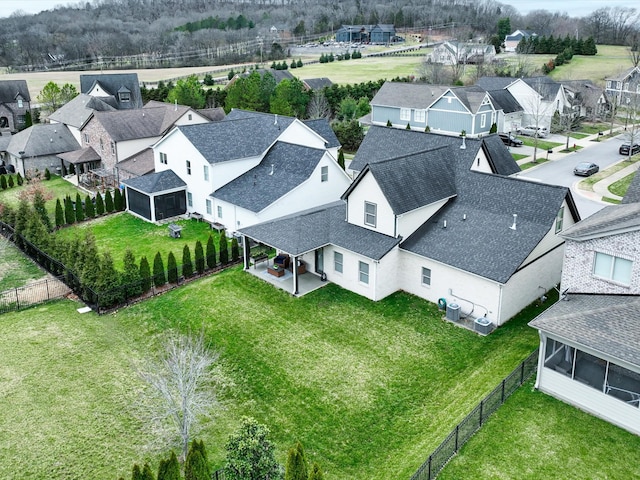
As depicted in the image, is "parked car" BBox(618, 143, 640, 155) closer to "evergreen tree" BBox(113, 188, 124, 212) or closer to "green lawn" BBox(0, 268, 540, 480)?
"green lawn" BBox(0, 268, 540, 480)

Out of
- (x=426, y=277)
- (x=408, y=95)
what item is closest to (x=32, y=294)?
(x=426, y=277)

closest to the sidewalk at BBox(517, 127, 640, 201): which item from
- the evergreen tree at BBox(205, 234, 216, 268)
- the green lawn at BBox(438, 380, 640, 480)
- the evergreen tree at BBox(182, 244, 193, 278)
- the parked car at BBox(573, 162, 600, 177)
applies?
the parked car at BBox(573, 162, 600, 177)

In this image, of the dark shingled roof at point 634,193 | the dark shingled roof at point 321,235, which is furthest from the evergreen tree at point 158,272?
the dark shingled roof at point 634,193

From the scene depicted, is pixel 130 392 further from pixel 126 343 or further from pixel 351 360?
pixel 351 360

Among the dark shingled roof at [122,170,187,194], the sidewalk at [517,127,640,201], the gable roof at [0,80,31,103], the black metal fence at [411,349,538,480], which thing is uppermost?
the gable roof at [0,80,31,103]

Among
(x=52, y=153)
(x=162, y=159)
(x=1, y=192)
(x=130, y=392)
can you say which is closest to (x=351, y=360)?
(x=130, y=392)

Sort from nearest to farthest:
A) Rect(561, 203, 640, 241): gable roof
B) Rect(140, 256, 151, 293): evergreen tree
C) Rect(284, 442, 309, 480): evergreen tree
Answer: Rect(284, 442, 309, 480): evergreen tree, Rect(561, 203, 640, 241): gable roof, Rect(140, 256, 151, 293): evergreen tree
